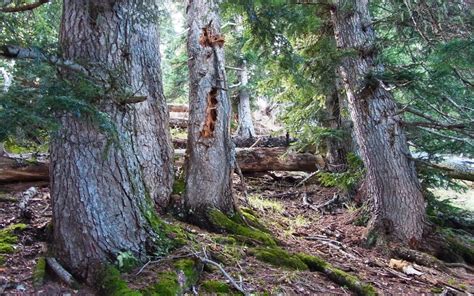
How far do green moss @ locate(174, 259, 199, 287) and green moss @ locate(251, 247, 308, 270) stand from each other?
44.4 inches

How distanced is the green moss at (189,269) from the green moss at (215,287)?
113mm

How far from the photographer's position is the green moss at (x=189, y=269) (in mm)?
4160

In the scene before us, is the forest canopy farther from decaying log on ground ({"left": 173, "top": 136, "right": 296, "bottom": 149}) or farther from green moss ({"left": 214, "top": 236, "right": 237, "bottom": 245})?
decaying log on ground ({"left": 173, "top": 136, "right": 296, "bottom": 149})

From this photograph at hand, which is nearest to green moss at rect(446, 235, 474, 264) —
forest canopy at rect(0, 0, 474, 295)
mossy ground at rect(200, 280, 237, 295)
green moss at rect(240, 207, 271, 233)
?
forest canopy at rect(0, 0, 474, 295)

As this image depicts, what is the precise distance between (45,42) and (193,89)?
304 cm

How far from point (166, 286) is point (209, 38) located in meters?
3.89

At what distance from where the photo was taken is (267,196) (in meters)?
9.52

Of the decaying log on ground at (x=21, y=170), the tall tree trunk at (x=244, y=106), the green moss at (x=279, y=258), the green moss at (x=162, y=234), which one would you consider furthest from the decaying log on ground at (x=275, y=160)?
the green moss at (x=162, y=234)

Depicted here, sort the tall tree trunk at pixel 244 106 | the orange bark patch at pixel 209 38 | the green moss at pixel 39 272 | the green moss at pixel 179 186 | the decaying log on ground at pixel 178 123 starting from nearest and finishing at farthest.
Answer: the green moss at pixel 39 272, the green moss at pixel 179 186, the orange bark patch at pixel 209 38, the decaying log on ground at pixel 178 123, the tall tree trunk at pixel 244 106

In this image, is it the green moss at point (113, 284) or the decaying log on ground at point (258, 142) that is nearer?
the green moss at point (113, 284)

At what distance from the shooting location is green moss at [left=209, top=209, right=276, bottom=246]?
5.69 m

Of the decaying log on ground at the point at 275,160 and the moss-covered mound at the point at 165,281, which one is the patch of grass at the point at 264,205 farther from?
the moss-covered mound at the point at 165,281

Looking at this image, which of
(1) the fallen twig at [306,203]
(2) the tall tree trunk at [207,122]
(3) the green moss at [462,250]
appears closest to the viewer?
(2) the tall tree trunk at [207,122]

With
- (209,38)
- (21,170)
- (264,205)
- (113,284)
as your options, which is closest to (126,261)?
(113,284)
